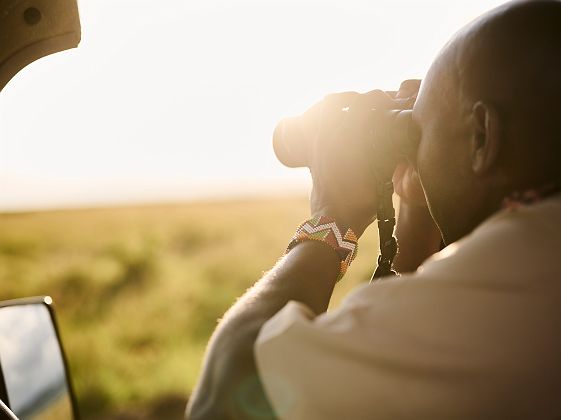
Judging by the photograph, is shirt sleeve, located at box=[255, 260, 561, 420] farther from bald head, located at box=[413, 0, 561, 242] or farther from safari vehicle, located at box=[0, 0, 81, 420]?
safari vehicle, located at box=[0, 0, 81, 420]

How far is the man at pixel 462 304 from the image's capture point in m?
1.14

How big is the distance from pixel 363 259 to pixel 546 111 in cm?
1143

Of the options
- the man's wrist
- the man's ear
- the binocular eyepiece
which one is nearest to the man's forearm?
the man's wrist

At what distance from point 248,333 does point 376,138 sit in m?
0.55

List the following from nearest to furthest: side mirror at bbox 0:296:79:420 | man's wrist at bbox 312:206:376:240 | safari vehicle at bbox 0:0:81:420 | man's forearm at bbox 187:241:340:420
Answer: man's forearm at bbox 187:241:340:420 < safari vehicle at bbox 0:0:81:420 < man's wrist at bbox 312:206:376:240 < side mirror at bbox 0:296:79:420

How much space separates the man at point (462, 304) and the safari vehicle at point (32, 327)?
1.74ft

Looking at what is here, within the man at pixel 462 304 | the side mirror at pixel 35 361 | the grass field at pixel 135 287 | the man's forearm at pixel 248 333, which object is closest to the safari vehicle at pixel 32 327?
the side mirror at pixel 35 361

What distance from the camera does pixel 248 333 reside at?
4.29ft

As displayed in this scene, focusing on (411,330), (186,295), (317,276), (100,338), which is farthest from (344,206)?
(186,295)

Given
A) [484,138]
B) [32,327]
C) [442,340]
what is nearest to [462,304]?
[442,340]

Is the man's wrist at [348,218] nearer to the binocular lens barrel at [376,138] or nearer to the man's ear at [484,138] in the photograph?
the binocular lens barrel at [376,138]

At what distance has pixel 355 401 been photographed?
1.14m

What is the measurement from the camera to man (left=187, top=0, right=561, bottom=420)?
45.0 inches

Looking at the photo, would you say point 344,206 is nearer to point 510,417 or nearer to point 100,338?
point 510,417
